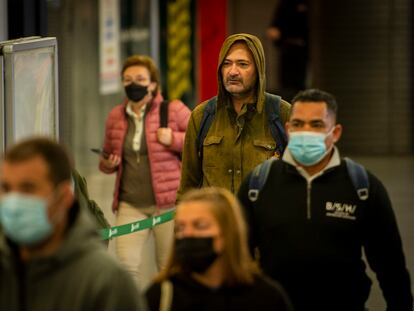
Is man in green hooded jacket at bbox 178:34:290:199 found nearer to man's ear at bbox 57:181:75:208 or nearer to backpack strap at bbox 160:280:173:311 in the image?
backpack strap at bbox 160:280:173:311

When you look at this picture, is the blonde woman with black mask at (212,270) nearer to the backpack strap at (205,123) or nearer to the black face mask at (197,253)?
the black face mask at (197,253)

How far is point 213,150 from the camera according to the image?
286 inches

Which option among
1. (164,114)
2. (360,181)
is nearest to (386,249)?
(360,181)

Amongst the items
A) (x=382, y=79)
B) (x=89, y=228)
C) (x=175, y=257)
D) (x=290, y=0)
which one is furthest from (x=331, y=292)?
(x=382, y=79)

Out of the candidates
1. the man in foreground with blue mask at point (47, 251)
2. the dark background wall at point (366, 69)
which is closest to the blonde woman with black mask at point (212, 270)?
the man in foreground with blue mask at point (47, 251)

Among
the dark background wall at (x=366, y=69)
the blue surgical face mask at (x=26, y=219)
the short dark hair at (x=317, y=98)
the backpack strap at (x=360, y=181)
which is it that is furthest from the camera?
the dark background wall at (x=366, y=69)

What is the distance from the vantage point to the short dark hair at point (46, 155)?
4164 mm

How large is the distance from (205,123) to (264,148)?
1.11ft

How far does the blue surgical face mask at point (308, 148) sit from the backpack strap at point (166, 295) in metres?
1.37

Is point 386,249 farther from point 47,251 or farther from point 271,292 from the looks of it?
point 47,251

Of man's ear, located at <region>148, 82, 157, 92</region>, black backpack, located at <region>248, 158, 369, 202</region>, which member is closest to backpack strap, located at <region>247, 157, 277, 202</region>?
black backpack, located at <region>248, 158, 369, 202</region>

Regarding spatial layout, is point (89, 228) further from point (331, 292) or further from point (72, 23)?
point (72, 23)

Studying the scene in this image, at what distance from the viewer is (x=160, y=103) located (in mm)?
9539

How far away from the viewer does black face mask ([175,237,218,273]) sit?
4.50 meters
